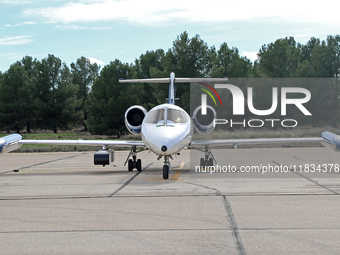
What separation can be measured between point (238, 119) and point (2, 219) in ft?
159

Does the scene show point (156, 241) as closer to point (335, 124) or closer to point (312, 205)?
point (312, 205)

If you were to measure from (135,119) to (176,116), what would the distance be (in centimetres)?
A: 293

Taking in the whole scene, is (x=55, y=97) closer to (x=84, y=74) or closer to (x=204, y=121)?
(x=84, y=74)

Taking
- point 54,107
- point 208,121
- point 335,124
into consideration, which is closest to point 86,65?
point 54,107

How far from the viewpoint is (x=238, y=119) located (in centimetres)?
5438

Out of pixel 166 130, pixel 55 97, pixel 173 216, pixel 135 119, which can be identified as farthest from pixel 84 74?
pixel 173 216

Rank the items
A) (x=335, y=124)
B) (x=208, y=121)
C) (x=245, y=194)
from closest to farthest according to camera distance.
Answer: (x=245, y=194) < (x=208, y=121) < (x=335, y=124)

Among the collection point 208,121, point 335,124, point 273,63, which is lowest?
point 335,124

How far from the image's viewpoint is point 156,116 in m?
13.9

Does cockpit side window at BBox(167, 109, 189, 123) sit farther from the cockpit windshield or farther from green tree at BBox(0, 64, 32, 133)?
green tree at BBox(0, 64, 32, 133)

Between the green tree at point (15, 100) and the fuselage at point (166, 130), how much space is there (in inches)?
2194

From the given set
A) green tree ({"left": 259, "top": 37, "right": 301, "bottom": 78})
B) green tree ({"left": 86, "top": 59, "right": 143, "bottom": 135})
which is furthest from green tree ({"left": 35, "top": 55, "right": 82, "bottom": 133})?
green tree ({"left": 259, "top": 37, "right": 301, "bottom": 78})

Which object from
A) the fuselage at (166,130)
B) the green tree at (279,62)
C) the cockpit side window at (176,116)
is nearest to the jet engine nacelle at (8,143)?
the fuselage at (166,130)

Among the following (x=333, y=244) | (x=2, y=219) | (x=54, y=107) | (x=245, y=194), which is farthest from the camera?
(x=54, y=107)
